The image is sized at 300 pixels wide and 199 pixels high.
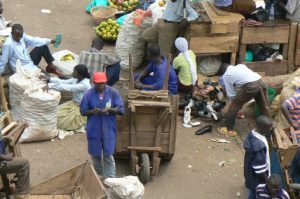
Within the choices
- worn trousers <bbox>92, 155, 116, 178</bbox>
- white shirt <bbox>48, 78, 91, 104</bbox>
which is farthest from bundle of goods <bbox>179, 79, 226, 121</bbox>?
worn trousers <bbox>92, 155, 116, 178</bbox>

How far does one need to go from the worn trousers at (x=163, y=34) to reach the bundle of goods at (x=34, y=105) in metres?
2.49

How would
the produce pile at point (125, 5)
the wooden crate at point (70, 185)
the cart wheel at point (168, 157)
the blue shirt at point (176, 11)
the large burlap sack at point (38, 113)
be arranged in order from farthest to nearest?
the produce pile at point (125, 5) → the blue shirt at point (176, 11) → the large burlap sack at point (38, 113) → the cart wheel at point (168, 157) → the wooden crate at point (70, 185)

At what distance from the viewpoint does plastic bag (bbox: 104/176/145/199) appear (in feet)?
22.4

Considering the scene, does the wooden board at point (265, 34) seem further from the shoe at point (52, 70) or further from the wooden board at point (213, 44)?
the shoe at point (52, 70)

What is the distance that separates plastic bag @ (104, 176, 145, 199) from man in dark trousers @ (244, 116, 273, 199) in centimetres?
125

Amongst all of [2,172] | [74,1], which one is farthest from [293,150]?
[74,1]

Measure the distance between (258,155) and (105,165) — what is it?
6.44 feet

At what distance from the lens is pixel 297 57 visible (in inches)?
420

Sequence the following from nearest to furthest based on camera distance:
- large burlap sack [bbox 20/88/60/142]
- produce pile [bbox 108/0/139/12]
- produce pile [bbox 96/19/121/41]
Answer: large burlap sack [bbox 20/88/60/142] → produce pile [bbox 96/19/121/41] → produce pile [bbox 108/0/139/12]

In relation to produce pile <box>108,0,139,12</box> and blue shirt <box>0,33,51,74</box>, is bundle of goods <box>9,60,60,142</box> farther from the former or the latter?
produce pile <box>108,0,139,12</box>

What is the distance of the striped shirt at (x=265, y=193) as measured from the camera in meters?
6.72

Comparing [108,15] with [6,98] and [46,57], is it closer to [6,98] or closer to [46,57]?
[46,57]

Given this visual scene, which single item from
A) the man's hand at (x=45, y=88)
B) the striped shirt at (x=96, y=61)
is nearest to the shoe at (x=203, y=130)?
the striped shirt at (x=96, y=61)

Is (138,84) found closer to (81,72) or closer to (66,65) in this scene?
(81,72)
